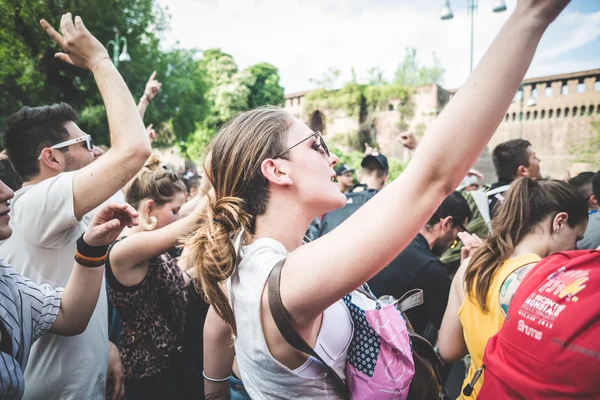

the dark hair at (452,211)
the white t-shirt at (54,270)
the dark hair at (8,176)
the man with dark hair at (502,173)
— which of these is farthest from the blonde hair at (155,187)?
the man with dark hair at (502,173)

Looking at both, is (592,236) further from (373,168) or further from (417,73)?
(417,73)

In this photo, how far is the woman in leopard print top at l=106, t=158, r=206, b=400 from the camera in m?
2.17

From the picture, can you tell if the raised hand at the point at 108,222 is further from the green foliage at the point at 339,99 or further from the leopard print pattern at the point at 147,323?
the green foliage at the point at 339,99

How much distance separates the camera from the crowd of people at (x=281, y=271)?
855mm

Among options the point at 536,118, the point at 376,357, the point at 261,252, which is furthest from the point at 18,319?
the point at 536,118

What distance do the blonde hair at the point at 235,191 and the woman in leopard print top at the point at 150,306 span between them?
70cm

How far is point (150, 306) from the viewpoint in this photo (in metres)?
2.33

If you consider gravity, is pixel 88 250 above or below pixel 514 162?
above

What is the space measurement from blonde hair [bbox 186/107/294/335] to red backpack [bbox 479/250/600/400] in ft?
3.11

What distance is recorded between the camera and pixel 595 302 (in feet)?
3.39

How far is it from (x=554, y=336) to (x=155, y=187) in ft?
8.19

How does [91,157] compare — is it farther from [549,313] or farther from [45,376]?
[549,313]

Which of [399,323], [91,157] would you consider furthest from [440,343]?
[91,157]

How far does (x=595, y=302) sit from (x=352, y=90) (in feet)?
128
